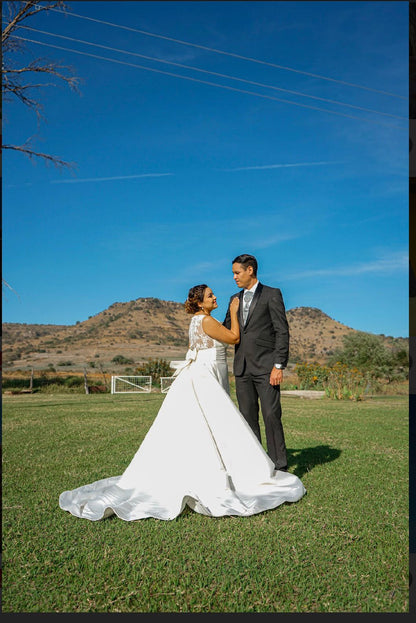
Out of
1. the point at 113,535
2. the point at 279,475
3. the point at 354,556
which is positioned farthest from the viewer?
the point at 279,475

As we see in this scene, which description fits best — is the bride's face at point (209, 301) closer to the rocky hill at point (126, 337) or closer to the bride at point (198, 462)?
the bride at point (198, 462)

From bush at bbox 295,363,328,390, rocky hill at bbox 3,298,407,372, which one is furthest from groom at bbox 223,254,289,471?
rocky hill at bbox 3,298,407,372

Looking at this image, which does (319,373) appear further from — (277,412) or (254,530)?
(254,530)

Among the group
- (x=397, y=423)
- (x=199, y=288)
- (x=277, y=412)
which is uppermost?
(x=199, y=288)

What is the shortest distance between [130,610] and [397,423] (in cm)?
1048

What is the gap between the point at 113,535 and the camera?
13.6ft

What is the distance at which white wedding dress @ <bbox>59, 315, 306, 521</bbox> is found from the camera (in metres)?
4.68

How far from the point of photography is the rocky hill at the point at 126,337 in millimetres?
60906

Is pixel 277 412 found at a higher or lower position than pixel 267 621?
higher

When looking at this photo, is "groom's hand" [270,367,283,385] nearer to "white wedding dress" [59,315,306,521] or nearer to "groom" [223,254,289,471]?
"groom" [223,254,289,471]

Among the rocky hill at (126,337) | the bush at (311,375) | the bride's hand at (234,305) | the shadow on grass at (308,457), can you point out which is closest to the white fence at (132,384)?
the bush at (311,375)

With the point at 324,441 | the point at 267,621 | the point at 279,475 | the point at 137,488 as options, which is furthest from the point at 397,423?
the point at 267,621

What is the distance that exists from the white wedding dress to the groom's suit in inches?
21.7

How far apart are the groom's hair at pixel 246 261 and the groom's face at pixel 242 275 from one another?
0.04 meters
